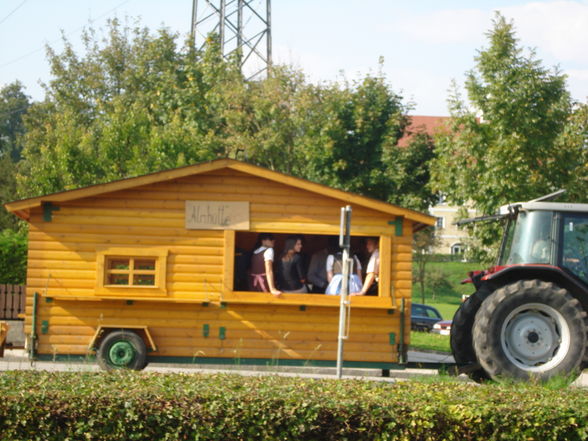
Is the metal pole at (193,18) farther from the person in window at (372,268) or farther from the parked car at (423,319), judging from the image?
the person in window at (372,268)

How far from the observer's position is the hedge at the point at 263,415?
25.1ft

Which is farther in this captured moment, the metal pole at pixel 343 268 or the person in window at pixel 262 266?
the person in window at pixel 262 266

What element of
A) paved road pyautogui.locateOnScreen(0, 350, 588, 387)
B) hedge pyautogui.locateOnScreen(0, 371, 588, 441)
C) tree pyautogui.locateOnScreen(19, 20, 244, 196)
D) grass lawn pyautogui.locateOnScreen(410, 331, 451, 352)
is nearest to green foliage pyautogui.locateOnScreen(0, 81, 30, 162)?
tree pyautogui.locateOnScreen(19, 20, 244, 196)

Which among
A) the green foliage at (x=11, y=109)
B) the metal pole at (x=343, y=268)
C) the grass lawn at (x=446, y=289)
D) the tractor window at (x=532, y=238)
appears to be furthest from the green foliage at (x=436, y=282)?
the green foliage at (x=11, y=109)

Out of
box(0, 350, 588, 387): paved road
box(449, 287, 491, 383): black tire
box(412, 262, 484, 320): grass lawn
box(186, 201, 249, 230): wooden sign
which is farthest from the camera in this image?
box(412, 262, 484, 320): grass lawn

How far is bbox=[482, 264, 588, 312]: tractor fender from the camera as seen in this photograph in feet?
41.8

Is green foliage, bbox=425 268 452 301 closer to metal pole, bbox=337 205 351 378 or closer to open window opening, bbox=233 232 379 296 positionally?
open window opening, bbox=233 232 379 296

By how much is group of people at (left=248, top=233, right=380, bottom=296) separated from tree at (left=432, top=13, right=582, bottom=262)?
7.36 meters

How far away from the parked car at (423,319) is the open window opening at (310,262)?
1902cm

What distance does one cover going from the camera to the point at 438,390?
8.62 metres

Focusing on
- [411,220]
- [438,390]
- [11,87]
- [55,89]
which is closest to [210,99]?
[55,89]

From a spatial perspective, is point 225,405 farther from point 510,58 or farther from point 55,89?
point 55,89

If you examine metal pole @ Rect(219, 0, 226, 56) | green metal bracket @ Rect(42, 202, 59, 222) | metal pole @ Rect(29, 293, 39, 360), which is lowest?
metal pole @ Rect(29, 293, 39, 360)

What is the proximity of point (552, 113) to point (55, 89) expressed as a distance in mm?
29441
